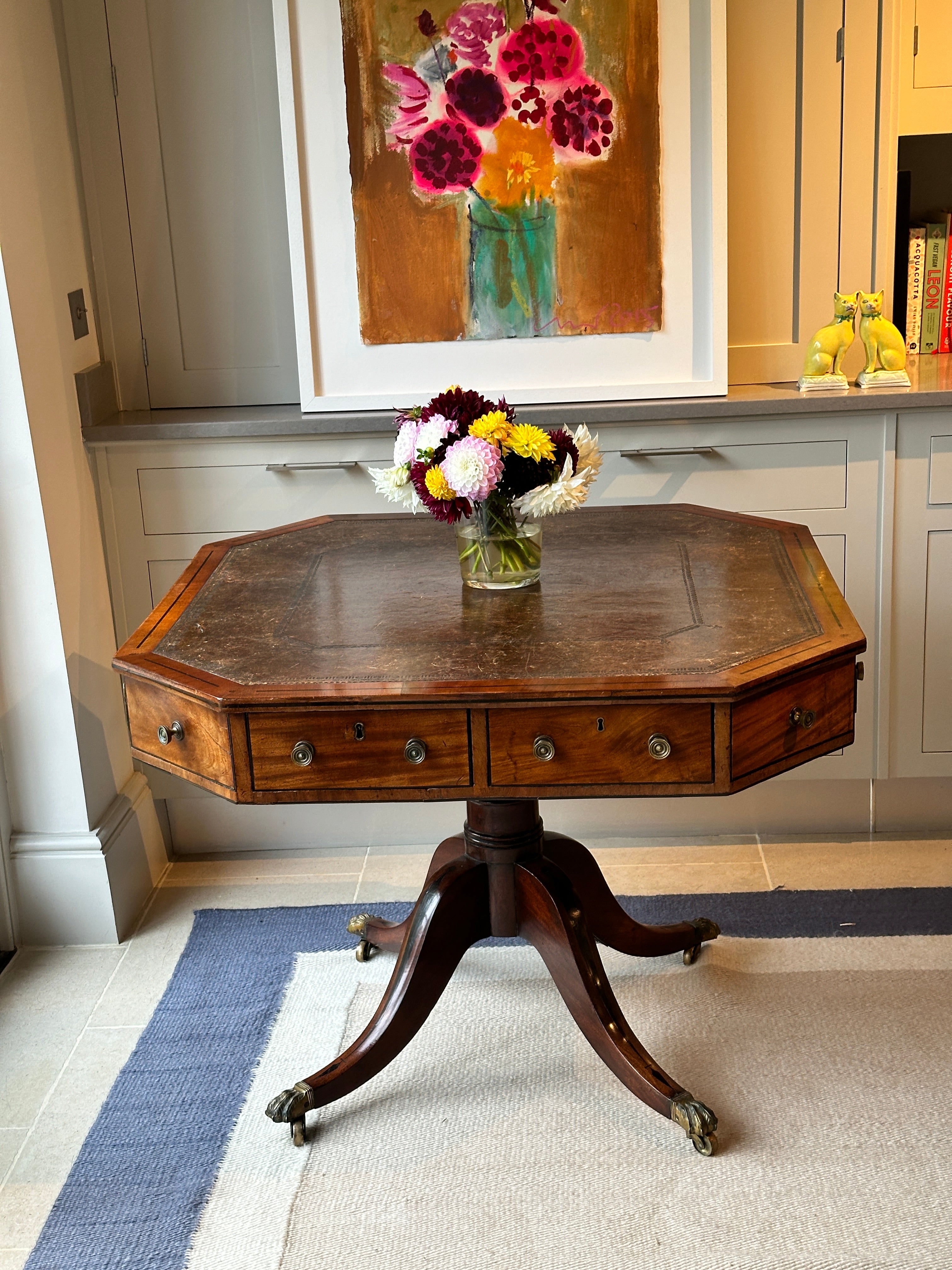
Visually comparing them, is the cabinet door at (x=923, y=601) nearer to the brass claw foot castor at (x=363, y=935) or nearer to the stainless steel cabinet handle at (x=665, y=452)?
the stainless steel cabinet handle at (x=665, y=452)

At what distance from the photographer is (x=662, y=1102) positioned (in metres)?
1.97

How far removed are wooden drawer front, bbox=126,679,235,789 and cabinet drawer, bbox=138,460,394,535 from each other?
3.28ft

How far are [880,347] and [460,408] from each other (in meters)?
1.24

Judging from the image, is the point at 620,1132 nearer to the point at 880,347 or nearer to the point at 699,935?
the point at 699,935

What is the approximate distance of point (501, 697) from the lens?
1603mm

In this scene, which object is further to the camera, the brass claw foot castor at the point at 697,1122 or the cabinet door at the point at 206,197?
the cabinet door at the point at 206,197

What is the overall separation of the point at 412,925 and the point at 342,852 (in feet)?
3.10

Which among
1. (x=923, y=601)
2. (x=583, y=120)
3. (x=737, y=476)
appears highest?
(x=583, y=120)

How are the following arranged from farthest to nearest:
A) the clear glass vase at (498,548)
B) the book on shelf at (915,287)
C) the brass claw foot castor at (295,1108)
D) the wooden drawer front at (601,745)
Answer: the book on shelf at (915,287) < the brass claw foot castor at (295,1108) < the clear glass vase at (498,548) < the wooden drawer front at (601,745)

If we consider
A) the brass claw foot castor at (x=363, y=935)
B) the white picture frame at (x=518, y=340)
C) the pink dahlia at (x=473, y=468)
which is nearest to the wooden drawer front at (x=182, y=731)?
the pink dahlia at (x=473, y=468)

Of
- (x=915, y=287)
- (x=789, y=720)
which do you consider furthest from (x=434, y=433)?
(x=915, y=287)

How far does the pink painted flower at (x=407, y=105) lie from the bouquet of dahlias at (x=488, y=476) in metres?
0.95

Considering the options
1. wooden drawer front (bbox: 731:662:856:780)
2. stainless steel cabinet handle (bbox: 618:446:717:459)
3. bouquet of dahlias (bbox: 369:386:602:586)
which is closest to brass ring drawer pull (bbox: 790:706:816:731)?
wooden drawer front (bbox: 731:662:856:780)

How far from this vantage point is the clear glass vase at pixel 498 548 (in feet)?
6.22
